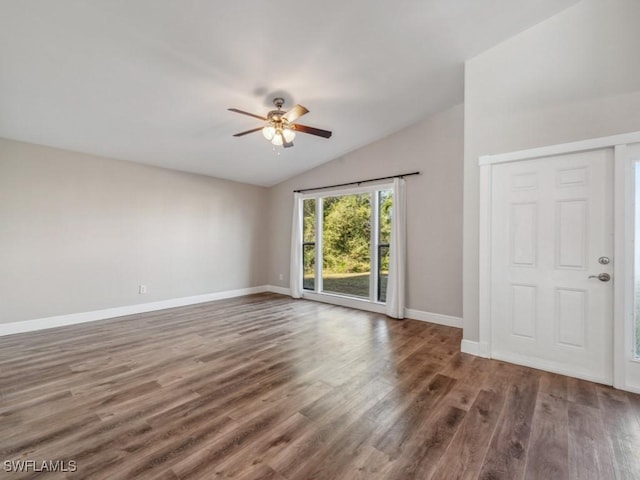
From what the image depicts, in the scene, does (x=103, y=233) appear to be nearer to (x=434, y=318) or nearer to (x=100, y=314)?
(x=100, y=314)

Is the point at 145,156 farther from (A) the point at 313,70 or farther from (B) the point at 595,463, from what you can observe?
(B) the point at 595,463

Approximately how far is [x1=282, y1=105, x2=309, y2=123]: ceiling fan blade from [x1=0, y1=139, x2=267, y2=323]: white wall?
3.19m

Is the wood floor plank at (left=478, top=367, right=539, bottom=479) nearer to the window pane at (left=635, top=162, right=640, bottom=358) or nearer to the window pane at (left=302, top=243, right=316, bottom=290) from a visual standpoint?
the window pane at (left=635, top=162, right=640, bottom=358)

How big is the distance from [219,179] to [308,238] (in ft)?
7.34

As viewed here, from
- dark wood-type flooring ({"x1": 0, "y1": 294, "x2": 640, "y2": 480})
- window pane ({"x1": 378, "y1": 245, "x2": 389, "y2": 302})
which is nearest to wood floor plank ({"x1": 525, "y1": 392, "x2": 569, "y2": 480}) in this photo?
dark wood-type flooring ({"x1": 0, "y1": 294, "x2": 640, "y2": 480})

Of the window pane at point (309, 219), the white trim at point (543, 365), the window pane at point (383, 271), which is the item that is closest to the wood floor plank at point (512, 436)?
the white trim at point (543, 365)

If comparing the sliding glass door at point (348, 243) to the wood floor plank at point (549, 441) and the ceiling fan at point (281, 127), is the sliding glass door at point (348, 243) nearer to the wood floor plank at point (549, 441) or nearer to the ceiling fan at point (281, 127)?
the ceiling fan at point (281, 127)

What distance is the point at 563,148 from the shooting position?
8.72ft

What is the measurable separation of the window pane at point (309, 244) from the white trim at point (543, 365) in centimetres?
364

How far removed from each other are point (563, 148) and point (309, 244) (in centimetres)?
440

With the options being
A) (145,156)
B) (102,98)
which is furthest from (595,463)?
(145,156)

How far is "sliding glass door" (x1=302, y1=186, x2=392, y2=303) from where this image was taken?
16.2 ft

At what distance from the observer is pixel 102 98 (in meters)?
3.05

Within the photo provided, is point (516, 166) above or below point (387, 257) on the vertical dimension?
above
